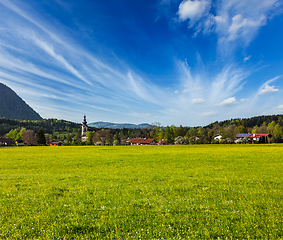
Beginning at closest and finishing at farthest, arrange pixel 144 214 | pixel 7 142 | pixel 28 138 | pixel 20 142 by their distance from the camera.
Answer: pixel 144 214 → pixel 7 142 → pixel 28 138 → pixel 20 142

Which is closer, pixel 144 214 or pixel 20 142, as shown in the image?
pixel 144 214

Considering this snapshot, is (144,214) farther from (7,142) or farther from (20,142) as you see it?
(20,142)

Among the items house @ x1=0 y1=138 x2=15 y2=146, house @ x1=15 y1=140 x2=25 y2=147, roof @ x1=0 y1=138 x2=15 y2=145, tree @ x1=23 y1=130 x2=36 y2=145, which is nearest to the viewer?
house @ x1=0 y1=138 x2=15 y2=146

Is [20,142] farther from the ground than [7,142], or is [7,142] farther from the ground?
[7,142]

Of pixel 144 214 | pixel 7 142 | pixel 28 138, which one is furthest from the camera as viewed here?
pixel 28 138

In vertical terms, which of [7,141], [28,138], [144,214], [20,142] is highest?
[28,138]

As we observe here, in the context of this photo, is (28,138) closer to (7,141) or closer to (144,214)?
(7,141)

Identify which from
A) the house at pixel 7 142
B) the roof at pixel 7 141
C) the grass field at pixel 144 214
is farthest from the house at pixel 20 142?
the grass field at pixel 144 214

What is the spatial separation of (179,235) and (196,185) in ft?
25.0

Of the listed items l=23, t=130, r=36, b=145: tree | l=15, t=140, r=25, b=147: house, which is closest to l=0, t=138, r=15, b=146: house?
l=15, t=140, r=25, b=147: house

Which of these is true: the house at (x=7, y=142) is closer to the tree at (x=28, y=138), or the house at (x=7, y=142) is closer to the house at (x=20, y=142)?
the house at (x=20, y=142)

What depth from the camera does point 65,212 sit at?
7.92 m

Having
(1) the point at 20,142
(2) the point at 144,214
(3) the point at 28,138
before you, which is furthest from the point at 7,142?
(2) the point at 144,214

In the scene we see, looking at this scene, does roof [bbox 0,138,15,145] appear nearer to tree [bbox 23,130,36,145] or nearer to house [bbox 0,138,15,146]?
house [bbox 0,138,15,146]
